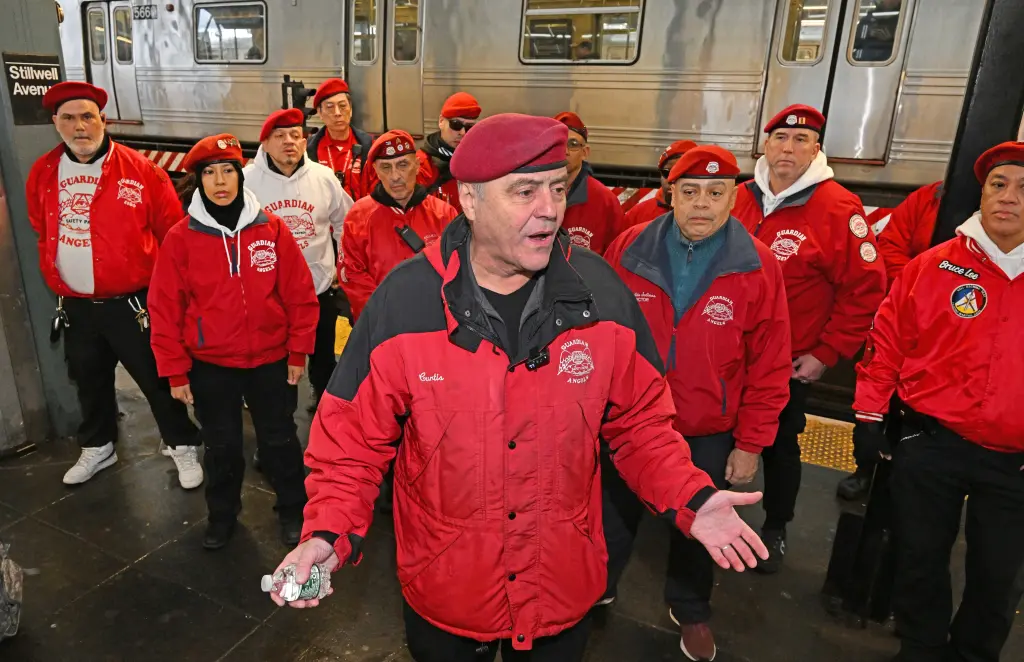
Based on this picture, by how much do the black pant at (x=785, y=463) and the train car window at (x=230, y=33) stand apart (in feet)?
23.2

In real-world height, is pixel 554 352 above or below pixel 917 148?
below

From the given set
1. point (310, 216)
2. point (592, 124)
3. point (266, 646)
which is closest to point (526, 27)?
point (592, 124)

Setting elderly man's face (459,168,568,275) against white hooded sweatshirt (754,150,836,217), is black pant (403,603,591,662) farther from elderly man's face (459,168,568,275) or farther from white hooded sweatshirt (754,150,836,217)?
white hooded sweatshirt (754,150,836,217)

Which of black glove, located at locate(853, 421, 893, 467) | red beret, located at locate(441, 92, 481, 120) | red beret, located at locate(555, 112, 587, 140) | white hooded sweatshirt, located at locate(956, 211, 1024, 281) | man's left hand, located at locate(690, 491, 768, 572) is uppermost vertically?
red beret, located at locate(441, 92, 481, 120)

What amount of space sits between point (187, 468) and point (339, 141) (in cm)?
303

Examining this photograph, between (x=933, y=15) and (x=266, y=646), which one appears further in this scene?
(x=933, y=15)

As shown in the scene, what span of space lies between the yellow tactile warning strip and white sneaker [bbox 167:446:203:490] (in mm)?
4085

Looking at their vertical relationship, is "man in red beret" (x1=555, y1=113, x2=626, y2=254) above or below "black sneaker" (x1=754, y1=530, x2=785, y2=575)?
above

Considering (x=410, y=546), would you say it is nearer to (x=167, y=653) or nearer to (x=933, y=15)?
(x=167, y=653)

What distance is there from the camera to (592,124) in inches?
243

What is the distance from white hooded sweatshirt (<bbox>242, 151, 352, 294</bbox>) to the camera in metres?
4.29

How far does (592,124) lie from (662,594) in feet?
13.8

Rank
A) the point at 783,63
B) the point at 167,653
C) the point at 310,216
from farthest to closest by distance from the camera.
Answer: the point at 783,63 → the point at 310,216 → the point at 167,653

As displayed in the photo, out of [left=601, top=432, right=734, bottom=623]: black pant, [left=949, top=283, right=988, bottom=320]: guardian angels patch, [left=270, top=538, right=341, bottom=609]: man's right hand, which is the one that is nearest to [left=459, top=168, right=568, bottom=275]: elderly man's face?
[left=270, top=538, right=341, bottom=609]: man's right hand
